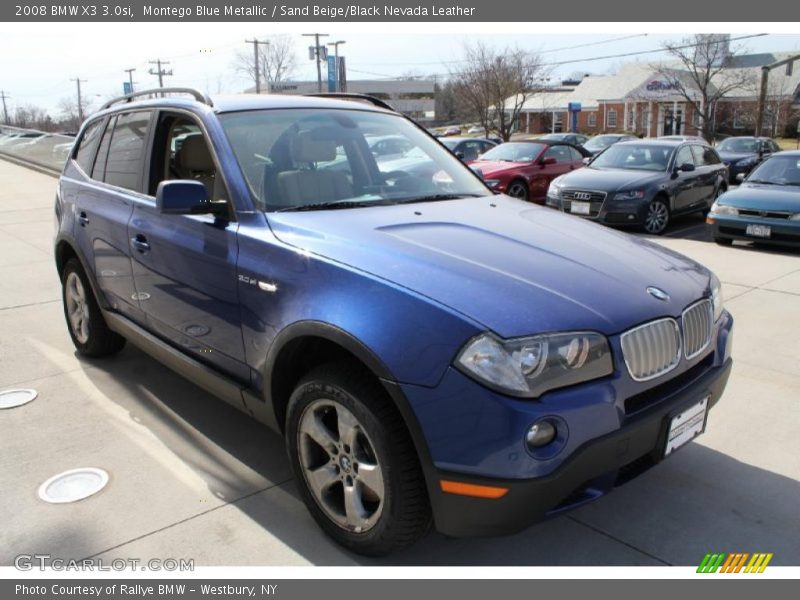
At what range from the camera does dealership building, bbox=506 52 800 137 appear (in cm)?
4788

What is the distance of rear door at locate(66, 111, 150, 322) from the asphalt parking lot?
2.33 feet

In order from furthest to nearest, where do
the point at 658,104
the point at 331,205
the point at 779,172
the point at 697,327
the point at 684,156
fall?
the point at 658,104, the point at 684,156, the point at 779,172, the point at 331,205, the point at 697,327

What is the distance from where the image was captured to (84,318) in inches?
198

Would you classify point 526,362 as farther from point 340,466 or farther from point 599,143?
point 599,143

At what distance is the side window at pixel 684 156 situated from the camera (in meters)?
12.0

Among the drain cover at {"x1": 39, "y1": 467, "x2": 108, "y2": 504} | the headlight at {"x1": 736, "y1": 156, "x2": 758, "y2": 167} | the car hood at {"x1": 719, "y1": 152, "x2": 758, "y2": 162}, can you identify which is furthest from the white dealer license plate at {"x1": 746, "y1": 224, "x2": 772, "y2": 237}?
the car hood at {"x1": 719, "y1": 152, "x2": 758, "y2": 162}

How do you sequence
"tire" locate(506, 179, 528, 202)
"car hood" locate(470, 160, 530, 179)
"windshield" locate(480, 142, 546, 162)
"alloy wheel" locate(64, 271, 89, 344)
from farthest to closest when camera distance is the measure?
Result: 1. "windshield" locate(480, 142, 546, 162)
2. "tire" locate(506, 179, 528, 202)
3. "car hood" locate(470, 160, 530, 179)
4. "alloy wheel" locate(64, 271, 89, 344)

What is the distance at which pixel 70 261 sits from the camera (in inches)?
199

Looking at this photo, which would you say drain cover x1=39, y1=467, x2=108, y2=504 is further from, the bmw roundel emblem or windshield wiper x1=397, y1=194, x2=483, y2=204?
the bmw roundel emblem

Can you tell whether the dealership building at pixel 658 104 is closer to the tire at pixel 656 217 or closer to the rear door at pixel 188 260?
the tire at pixel 656 217

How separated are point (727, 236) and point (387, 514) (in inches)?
349

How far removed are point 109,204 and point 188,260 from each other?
4.05 ft

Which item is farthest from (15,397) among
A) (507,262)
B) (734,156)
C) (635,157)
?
(734,156)

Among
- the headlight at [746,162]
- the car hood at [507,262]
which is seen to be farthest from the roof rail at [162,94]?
the headlight at [746,162]
